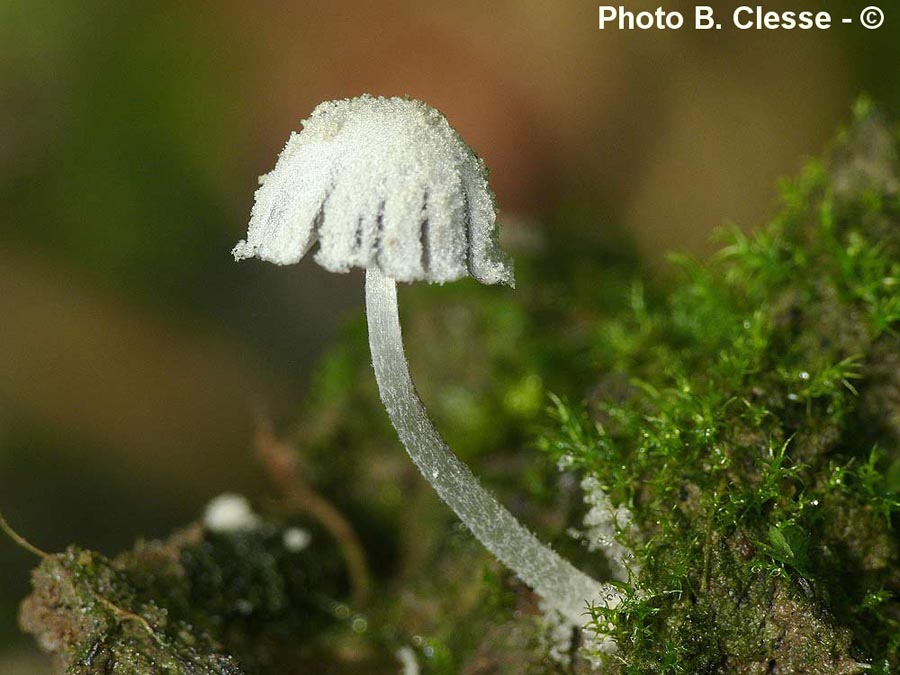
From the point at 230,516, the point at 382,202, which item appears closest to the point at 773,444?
the point at 382,202

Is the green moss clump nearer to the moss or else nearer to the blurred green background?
the moss

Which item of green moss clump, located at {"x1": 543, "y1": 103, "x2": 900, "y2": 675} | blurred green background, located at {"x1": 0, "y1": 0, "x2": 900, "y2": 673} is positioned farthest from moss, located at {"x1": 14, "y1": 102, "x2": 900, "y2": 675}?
blurred green background, located at {"x1": 0, "y1": 0, "x2": 900, "y2": 673}

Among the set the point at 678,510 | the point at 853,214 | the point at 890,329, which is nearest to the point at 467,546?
the point at 678,510

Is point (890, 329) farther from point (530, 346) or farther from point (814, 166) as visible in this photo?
point (530, 346)

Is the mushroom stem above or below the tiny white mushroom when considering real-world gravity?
above

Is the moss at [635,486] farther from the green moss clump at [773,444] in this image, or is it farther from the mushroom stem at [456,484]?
the mushroom stem at [456,484]

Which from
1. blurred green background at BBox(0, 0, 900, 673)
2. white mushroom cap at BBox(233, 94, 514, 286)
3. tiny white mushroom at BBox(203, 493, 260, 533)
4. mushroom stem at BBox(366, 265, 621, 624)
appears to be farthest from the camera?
blurred green background at BBox(0, 0, 900, 673)
